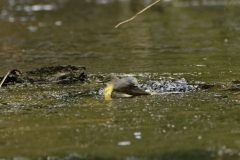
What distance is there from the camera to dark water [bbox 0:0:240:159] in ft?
14.2

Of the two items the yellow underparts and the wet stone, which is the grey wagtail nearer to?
the yellow underparts

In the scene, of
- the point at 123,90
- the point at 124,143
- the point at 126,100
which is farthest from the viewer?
the point at 123,90

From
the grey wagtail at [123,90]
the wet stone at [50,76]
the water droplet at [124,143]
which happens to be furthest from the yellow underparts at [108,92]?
the water droplet at [124,143]

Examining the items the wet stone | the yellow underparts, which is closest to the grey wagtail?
the yellow underparts

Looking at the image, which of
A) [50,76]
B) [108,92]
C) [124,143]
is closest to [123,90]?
[108,92]

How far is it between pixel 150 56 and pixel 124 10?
11238 mm

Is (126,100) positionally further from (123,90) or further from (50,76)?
(50,76)

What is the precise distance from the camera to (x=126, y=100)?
613 cm

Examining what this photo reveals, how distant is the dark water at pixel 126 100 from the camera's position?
171 inches

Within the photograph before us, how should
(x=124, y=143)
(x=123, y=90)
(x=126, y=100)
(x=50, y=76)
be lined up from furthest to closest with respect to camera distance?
(x=50, y=76), (x=123, y=90), (x=126, y=100), (x=124, y=143)

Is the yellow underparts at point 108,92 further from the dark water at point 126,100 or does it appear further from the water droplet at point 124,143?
the water droplet at point 124,143

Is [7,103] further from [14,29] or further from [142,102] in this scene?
[14,29]

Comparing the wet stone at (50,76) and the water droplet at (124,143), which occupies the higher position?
the wet stone at (50,76)

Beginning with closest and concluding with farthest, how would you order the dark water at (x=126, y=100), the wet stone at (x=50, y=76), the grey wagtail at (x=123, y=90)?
1. the dark water at (x=126, y=100)
2. the grey wagtail at (x=123, y=90)
3. the wet stone at (x=50, y=76)
